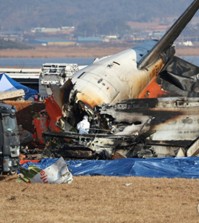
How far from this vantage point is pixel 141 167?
1791cm

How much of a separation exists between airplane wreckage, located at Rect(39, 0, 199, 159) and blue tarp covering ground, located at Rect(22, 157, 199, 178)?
1.42 meters

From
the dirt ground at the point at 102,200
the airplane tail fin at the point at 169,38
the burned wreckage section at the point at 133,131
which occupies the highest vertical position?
the airplane tail fin at the point at 169,38

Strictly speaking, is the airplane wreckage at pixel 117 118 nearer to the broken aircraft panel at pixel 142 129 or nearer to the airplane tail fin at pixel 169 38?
the broken aircraft panel at pixel 142 129

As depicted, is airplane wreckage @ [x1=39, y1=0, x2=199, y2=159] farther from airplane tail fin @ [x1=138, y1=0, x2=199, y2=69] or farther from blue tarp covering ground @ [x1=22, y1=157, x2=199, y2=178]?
airplane tail fin @ [x1=138, y1=0, x2=199, y2=69]

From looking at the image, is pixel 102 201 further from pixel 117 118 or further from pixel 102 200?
pixel 117 118

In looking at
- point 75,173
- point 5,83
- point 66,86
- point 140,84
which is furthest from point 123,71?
point 5,83

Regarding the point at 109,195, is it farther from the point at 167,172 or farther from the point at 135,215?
the point at 167,172

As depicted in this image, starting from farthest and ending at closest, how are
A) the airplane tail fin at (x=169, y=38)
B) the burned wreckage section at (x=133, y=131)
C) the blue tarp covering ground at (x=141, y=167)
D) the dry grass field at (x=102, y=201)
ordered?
the airplane tail fin at (x=169, y=38)
the burned wreckage section at (x=133, y=131)
the blue tarp covering ground at (x=141, y=167)
the dry grass field at (x=102, y=201)

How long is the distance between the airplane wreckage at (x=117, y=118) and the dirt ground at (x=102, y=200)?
3357 mm

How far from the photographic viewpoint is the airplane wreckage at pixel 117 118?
66.5 feet

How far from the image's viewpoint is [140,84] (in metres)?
24.9

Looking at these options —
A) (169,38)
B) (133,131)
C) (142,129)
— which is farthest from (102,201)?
(169,38)

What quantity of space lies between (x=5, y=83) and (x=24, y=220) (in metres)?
25.2

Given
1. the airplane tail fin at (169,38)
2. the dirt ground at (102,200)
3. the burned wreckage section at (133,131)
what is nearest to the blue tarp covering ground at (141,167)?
the dirt ground at (102,200)
